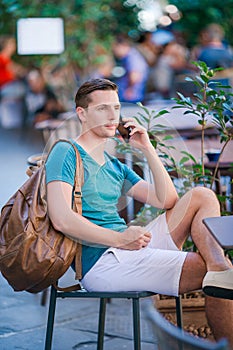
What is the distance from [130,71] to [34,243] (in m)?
8.80

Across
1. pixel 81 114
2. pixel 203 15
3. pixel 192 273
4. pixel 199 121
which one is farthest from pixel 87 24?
pixel 192 273

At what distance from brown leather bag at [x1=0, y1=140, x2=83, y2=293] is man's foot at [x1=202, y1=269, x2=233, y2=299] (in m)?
0.53

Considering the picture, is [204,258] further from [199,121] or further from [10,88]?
[10,88]

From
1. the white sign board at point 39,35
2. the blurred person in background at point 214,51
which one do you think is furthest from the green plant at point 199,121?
the blurred person in background at point 214,51

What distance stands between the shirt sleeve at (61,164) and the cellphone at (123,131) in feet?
1.20

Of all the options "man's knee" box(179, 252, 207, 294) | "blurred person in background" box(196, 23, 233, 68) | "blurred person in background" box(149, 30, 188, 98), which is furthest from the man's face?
"blurred person in background" box(149, 30, 188, 98)

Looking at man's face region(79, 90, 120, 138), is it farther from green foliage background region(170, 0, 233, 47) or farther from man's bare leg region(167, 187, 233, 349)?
green foliage background region(170, 0, 233, 47)

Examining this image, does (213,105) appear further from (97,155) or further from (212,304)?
(212,304)

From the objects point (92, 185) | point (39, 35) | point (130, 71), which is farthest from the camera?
point (130, 71)

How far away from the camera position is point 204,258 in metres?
3.53

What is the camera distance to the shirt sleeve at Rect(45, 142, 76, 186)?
11.4ft

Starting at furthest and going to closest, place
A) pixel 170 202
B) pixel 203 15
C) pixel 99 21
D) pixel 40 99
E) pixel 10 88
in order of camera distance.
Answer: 1. pixel 10 88
2. pixel 40 99
3. pixel 203 15
4. pixel 99 21
5. pixel 170 202

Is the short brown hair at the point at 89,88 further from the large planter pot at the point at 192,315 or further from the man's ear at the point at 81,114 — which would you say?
the large planter pot at the point at 192,315

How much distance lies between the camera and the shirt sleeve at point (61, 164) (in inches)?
137
